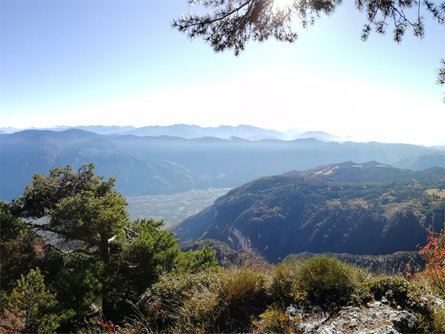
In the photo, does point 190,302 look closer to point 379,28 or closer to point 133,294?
point 133,294

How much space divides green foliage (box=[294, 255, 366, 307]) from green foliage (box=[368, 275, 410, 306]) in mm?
275

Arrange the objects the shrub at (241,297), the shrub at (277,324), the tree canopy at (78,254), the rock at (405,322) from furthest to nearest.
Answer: the tree canopy at (78,254)
the shrub at (241,297)
the shrub at (277,324)
the rock at (405,322)

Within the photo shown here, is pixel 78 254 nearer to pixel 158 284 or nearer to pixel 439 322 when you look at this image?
pixel 158 284

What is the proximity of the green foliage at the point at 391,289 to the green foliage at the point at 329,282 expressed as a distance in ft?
0.90

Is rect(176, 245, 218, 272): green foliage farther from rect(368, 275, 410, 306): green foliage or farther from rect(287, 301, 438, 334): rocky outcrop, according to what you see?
rect(368, 275, 410, 306): green foliage

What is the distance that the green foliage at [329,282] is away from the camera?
5.59 metres

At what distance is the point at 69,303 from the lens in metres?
9.09

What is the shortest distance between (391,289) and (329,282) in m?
1.26

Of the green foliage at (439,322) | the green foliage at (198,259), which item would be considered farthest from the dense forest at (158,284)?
the green foliage at (198,259)

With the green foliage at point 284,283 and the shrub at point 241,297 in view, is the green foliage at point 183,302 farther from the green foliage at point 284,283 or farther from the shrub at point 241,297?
the green foliage at point 284,283

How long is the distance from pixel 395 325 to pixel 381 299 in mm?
1256

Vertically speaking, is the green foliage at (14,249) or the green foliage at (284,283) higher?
the green foliage at (284,283)

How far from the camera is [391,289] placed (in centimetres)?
549

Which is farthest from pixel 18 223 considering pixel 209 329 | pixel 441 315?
pixel 441 315
